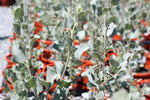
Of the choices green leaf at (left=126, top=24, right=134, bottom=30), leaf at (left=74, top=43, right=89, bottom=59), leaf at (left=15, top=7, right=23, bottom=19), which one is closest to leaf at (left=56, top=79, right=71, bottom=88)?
leaf at (left=74, top=43, right=89, bottom=59)

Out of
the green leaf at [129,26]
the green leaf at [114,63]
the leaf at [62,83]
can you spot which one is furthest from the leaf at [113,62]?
the green leaf at [129,26]

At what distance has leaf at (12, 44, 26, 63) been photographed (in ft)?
3.88

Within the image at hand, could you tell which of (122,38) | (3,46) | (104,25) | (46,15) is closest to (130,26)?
(122,38)

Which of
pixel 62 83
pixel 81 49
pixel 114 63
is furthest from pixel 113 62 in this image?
pixel 62 83

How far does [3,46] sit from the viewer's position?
3311 millimetres

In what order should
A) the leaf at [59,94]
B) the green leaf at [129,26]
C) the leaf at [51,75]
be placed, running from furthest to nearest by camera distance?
the green leaf at [129,26]
the leaf at [59,94]
the leaf at [51,75]

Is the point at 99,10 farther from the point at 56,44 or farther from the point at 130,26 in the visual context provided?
the point at 130,26

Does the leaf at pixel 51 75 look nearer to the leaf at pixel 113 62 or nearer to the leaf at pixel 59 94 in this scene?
the leaf at pixel 59 94

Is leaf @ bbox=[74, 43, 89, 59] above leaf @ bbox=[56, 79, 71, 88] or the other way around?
above

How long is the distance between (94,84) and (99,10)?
0.44m

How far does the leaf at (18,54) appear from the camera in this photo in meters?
1.18

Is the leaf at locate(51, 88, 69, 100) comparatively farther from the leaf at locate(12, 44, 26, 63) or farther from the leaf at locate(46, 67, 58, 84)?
the leaf at locate(12, 44, 26, 63)

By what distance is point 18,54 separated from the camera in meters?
1.20

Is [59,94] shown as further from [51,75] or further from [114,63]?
[114,63]
